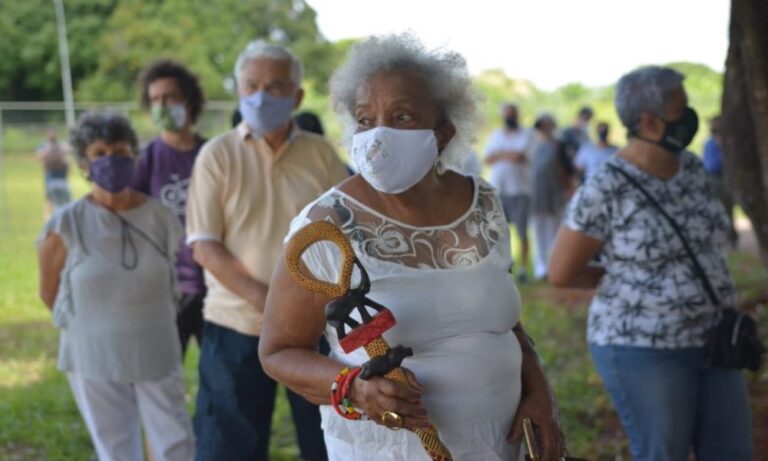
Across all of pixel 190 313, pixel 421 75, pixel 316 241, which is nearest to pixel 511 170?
pixel 190 313

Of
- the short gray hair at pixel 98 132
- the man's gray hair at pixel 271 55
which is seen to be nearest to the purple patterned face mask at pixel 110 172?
the short gray hair at pixel 98 132

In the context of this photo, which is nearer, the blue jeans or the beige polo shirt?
the blue jeans

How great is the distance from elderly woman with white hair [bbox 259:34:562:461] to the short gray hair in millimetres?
2072

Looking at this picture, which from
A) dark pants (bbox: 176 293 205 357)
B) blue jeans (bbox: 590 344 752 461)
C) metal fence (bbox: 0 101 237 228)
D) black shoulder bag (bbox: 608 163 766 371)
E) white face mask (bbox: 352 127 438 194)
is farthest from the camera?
metal fence (bbox: 0 101 237 228)

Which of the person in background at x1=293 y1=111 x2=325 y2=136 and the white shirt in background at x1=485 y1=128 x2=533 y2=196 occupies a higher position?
the person in background at x1=293 y1=111 x2=325 y2=136

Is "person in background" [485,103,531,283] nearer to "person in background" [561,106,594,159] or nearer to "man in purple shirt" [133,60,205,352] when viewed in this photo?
"person in background" [561,106,594,159]

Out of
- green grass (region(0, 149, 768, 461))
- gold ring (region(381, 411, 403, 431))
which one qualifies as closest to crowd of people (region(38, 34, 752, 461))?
gold ring (region(381, 411, 403, 431))

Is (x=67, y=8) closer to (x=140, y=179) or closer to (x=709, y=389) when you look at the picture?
(x=140, y=179)

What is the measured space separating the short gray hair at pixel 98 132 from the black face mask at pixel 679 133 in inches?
93.6

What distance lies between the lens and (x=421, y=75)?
8.17 feet

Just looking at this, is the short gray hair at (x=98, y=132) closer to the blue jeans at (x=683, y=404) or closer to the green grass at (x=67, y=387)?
→ the green grass at (x=67, y=387)

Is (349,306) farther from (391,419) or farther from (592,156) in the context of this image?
(592,156)

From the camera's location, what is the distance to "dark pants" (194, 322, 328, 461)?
3.84 metres

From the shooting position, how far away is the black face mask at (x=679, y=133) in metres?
3.48
